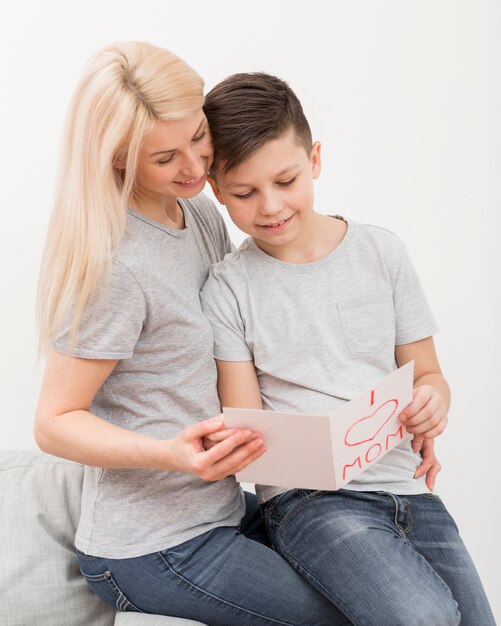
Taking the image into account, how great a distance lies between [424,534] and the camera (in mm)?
1546

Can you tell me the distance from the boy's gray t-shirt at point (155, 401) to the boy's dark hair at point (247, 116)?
0.17m

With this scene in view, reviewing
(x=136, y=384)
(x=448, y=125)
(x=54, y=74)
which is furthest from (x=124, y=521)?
(x=448, y=125)

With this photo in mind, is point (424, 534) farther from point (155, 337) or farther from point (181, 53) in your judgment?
point (181, 53)

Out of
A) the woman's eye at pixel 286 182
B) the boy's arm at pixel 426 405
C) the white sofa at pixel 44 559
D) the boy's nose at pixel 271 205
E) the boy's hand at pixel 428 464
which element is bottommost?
the white sofa at pixel 44 559

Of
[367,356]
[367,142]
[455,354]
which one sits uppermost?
[367,142]

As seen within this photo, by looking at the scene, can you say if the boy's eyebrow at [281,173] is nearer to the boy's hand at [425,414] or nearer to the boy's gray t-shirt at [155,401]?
the boy's gray t-shirt at [155,401]

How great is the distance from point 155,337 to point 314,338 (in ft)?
0.95

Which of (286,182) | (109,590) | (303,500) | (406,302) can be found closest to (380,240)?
(406,302)

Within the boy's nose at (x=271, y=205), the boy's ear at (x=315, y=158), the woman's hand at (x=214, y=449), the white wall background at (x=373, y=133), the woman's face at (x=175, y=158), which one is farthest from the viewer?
the white wall background at (x=373, y=133)

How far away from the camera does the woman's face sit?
1386 millimetres

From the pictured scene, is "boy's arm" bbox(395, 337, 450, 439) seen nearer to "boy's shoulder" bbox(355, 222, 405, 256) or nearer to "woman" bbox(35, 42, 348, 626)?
"boy's shoulder" bbox(355, 222, 405, 256)

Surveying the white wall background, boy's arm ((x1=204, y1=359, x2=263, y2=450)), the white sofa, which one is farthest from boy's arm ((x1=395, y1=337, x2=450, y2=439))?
the white wall background

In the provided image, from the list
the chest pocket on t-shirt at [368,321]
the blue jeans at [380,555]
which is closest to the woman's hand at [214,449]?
the blue jeans at [380,555]

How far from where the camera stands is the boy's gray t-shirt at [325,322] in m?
1.56
